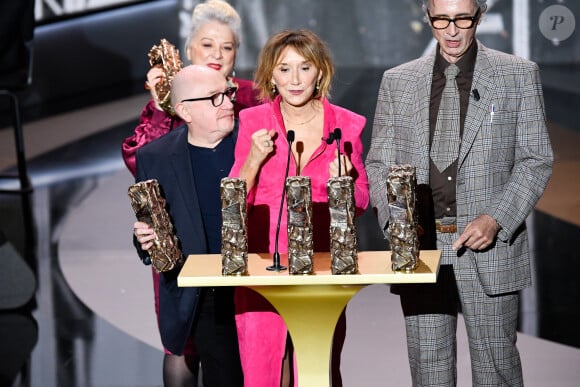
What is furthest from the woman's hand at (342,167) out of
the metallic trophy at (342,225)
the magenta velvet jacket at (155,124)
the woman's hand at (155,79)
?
the woman's hand at (155,79)

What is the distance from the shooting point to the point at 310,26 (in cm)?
1404

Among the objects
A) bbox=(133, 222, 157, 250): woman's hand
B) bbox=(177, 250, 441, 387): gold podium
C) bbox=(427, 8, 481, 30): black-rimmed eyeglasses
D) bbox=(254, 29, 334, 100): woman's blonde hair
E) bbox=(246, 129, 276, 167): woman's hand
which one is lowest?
bbox=(177, 250, 441, 387): gold podium

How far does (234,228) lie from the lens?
3100 mm

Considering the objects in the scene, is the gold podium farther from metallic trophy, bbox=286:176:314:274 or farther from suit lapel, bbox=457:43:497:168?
suit lapel, bbox=457:43:497:168

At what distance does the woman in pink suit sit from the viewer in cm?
347

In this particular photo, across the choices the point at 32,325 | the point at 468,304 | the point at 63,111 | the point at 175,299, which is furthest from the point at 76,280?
the point at 63,111

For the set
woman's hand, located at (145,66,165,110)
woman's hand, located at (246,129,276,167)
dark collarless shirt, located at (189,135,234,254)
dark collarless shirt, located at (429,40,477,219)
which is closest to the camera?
woman's hand, located at (246,129,276,167)

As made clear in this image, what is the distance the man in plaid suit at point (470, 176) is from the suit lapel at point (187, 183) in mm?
582

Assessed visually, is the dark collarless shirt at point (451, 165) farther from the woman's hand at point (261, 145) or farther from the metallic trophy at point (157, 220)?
the metallic trophy at point (157, 220)

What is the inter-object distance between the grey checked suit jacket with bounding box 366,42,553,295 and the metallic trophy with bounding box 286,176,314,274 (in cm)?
58

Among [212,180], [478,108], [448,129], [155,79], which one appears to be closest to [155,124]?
[155,79]

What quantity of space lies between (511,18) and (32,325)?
8923 millimetres

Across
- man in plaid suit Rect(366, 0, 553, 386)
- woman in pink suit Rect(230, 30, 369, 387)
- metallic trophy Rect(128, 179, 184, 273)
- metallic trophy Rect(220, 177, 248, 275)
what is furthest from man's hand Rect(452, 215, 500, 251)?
metallic trophy Rect(128, 179, 184, 273)

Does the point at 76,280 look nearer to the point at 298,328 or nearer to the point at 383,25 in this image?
the point at 298,328
